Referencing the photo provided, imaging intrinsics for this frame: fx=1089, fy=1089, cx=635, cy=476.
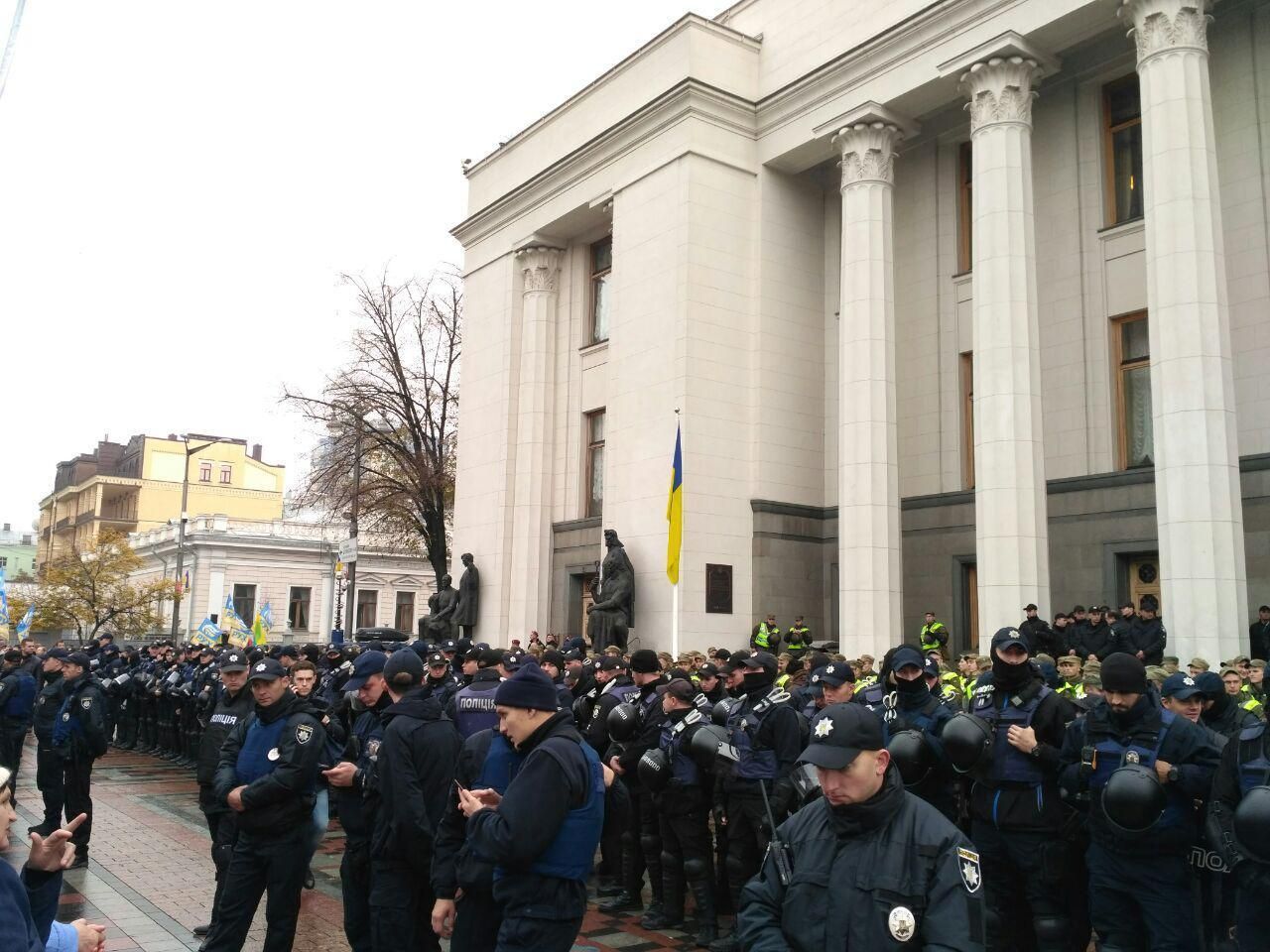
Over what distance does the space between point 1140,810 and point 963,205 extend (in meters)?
19.2

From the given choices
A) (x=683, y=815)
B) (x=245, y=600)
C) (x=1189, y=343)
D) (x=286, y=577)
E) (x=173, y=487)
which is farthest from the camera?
(x=173, y=487)

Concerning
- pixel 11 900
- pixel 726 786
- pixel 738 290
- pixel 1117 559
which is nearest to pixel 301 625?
pixel 738 290

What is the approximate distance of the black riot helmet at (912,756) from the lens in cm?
663

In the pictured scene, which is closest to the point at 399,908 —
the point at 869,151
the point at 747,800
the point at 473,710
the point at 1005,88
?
the point at 473,710

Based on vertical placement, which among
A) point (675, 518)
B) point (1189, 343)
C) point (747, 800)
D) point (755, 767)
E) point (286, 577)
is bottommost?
point (747, 800)

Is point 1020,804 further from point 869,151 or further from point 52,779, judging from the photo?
point 869,151

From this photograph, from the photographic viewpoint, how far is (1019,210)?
1919cm

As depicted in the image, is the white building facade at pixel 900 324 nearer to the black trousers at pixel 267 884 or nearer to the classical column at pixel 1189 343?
the classical column at pixel 1189 343

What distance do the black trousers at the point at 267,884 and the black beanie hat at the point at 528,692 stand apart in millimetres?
2649

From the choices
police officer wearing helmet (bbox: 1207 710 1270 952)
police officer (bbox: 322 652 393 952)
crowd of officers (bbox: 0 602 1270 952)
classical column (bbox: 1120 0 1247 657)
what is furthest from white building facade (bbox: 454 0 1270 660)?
police officer (bbox: 322 652 393 952)

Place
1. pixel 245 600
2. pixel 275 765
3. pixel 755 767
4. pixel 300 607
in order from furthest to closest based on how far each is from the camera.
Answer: pixel 300 607 < pixel 245 600 < pixel 755 767 < pixel 275 765

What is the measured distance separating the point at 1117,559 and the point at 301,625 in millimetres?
52748

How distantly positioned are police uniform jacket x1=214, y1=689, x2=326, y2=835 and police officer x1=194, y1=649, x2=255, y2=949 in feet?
1.21

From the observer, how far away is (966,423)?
882 inches
